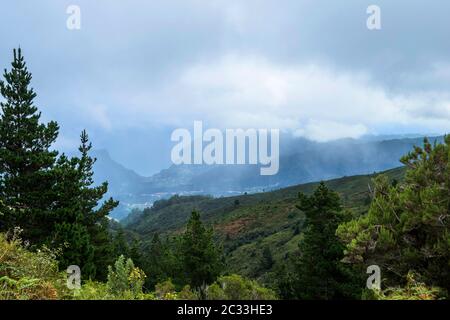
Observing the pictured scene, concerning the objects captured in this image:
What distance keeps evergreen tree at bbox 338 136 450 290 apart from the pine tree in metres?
17.0

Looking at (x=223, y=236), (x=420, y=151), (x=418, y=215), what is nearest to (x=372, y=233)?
(x=418, y=215)

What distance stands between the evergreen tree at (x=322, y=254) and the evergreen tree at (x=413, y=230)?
12919mm

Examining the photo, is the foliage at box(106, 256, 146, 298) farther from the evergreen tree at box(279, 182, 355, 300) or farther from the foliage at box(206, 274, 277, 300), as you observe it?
the evergreen tree at box(279, 182, 355, 300)

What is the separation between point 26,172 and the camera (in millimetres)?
23469

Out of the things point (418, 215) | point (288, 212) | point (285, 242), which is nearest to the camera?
point (418, 215)

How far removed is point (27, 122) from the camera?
24859mm

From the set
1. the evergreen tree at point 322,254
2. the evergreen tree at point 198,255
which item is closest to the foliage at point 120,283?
the evergreen tree at point 322,254

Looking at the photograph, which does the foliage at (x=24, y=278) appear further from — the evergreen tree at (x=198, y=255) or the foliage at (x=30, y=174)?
the evergreen tree at (x=198, y=255)

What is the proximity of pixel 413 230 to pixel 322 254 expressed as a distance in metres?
14.4

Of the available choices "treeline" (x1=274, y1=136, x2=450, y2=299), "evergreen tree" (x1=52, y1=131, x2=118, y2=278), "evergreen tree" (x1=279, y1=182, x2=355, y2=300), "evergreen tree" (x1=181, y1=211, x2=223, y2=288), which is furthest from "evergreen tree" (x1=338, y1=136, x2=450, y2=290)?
"evergreen tree" (x1=181, y1=211, x2=223, y2=288)

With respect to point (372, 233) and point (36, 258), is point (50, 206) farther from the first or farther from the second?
point (372, 233)

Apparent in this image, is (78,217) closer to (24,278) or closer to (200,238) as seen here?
(24,278)

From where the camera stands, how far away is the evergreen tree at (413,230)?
31.9 feet
